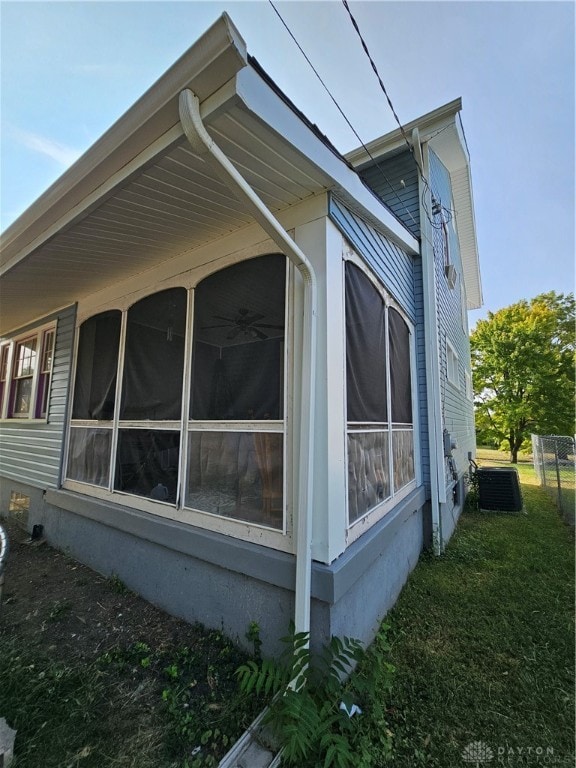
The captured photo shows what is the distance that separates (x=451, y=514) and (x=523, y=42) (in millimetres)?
6005

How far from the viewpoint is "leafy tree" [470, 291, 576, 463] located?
1742 centimetres

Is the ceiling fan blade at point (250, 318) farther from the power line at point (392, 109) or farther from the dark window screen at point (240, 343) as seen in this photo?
the power line at point (392, 109)

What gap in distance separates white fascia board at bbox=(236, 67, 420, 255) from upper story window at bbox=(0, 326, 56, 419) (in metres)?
4.99

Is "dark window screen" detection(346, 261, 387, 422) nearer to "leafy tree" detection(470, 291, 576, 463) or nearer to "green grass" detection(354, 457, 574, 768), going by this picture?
"green grass" detection(354, 457, 574, 768)

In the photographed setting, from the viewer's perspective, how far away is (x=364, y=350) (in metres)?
2.95

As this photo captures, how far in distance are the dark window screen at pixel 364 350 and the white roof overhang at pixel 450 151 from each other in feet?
8.66

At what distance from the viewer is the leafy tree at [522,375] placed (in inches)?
686

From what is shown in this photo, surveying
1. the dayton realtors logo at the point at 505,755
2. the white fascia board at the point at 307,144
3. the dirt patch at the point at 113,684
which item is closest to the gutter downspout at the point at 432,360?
the white fascia board at the point at 307,144

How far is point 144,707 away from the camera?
1.95 metres

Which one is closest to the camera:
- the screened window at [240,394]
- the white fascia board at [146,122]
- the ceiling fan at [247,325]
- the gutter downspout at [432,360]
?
the white fascia board at [146,122]

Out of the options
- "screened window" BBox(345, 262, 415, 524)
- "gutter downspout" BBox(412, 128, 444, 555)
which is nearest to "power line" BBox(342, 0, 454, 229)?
"gutter downspout" BBox(412, 128, 444, 555)

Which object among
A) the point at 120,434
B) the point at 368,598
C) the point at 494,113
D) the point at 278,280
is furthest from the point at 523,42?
the point at 120,434

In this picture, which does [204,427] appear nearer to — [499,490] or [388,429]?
[388,429]

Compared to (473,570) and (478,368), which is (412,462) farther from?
(478,368)
